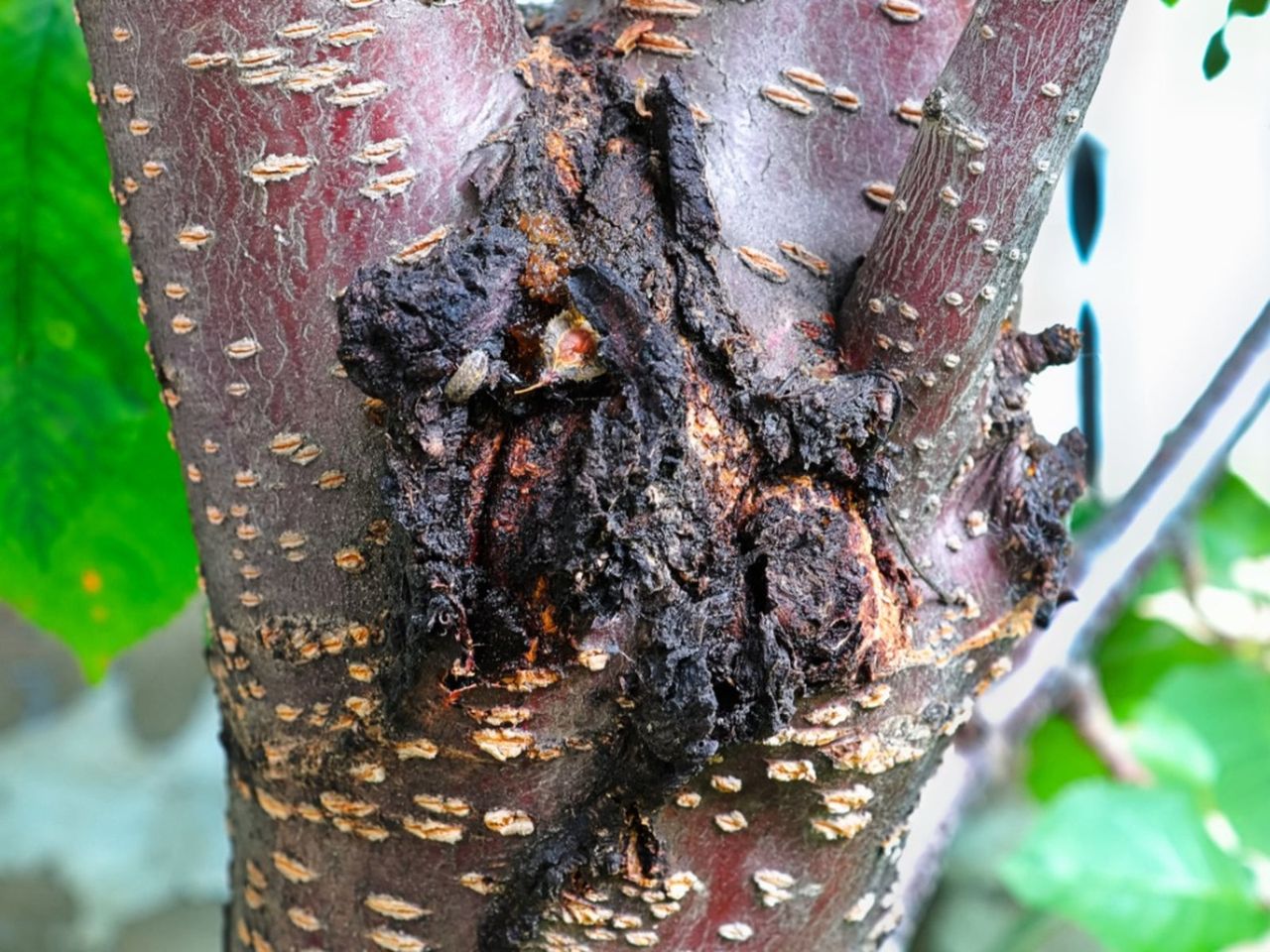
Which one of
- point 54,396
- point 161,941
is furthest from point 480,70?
point 161,941

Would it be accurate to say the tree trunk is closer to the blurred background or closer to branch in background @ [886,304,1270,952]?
branch in background @ [886,304,1270,952]

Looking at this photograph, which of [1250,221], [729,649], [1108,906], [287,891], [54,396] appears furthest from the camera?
[1250,221]

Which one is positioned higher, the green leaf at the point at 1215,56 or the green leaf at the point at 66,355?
the green leaf at the point at 1215,56

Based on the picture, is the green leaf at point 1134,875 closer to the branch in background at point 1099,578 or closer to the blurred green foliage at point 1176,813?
the blurred green foliage at point 1176,813

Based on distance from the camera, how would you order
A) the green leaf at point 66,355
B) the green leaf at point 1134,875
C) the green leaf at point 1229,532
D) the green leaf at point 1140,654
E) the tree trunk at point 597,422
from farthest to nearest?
the green leaf at point 1140,654 < the green leaf at point 1229,532 < the green leaf at point 1134,875 < the green leaf at point 66,355 < the tree trunk at point 597,422

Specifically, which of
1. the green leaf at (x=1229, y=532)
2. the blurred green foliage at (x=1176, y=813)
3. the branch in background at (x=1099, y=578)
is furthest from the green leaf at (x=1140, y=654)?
the branch in background at (x=1099, y=578)

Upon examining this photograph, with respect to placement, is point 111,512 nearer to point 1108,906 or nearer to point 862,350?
point 862,350
